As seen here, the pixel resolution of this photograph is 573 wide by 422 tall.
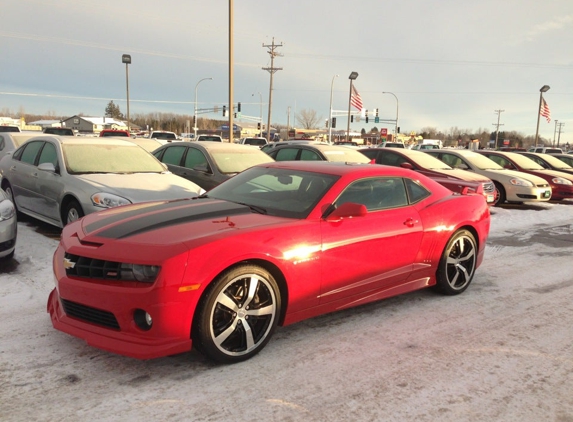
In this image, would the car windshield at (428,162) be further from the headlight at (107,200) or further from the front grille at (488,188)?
the headlight at (107,200)

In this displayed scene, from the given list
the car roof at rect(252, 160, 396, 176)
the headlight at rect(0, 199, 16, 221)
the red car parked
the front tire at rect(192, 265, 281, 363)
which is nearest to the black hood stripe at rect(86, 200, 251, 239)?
the front tire at rect(192, 265, 281, 363)

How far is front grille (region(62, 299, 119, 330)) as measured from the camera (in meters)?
2.86

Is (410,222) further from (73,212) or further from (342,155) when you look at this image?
(342,155)

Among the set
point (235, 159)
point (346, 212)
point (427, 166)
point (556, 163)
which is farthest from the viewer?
point (556, 163)

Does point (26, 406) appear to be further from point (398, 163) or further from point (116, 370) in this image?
point (398, 163)

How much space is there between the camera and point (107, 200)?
18.9ft

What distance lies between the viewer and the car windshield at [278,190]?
12.2ft

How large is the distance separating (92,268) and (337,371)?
1.76 metres

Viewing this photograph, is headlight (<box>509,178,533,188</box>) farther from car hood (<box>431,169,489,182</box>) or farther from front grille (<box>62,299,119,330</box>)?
front grille (<box>62,299,119,330</box>)

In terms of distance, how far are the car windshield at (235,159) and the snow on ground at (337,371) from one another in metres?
4.52

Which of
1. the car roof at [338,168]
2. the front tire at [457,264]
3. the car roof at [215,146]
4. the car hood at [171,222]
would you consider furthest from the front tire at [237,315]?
the car roof at [215,146]

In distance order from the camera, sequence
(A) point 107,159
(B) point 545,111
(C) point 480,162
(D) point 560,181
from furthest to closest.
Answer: (B) point 545,111 < (D) point 560,181 < (C) point 480,162 < (A) point 107,159

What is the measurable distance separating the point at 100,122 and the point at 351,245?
122331mm

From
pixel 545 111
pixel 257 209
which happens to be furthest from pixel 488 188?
pixel 545 111
